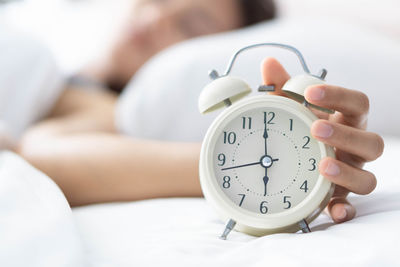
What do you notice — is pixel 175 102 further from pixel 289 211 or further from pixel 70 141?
pixel 289 211

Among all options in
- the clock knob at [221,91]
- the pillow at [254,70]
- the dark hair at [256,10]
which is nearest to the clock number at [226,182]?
the clock knob at [221,91]

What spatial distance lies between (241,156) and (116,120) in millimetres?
975

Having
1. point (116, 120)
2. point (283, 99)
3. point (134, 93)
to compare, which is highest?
point (283, 99)

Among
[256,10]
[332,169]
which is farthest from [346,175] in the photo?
[256,10]

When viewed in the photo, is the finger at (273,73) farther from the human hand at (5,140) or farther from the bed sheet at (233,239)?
the human hand at (5,140)

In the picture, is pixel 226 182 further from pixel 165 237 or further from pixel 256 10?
pixel 256 10

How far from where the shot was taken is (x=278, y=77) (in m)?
0.70

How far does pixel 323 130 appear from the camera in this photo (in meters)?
0.59

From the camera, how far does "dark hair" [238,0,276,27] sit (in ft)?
6.95

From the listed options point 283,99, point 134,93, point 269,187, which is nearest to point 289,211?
point 269,187

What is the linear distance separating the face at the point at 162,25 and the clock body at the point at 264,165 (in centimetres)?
141

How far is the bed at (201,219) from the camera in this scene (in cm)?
52

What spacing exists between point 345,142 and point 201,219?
0.87 ft

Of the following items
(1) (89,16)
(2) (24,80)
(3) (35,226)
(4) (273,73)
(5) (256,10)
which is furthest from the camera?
(1) (89,16)
